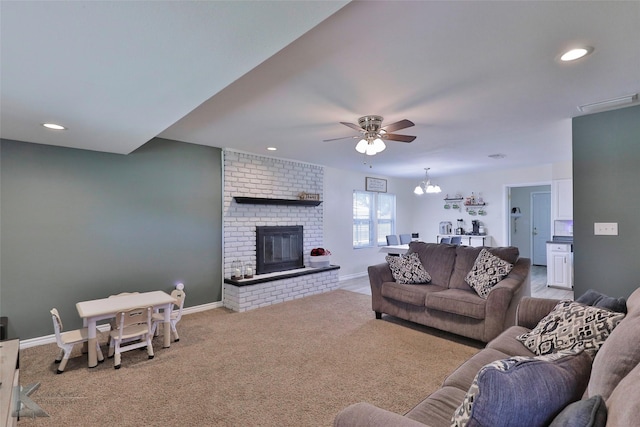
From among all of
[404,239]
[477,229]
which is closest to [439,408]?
[404,239]

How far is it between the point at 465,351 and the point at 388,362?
33.5 inches

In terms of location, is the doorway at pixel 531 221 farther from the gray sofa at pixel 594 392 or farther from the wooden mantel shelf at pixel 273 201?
the gray sofa at pixel 594 392

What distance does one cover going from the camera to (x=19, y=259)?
3.15 meters

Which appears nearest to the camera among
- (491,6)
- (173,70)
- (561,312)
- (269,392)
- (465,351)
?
(491,6)

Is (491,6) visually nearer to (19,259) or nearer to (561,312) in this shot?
(561,312)

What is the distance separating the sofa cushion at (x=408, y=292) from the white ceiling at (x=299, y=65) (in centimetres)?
192

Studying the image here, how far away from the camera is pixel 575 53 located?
1909mm

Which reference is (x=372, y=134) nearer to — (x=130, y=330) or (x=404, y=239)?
(x=130, y=330)

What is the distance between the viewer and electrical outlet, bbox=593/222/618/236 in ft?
9.56

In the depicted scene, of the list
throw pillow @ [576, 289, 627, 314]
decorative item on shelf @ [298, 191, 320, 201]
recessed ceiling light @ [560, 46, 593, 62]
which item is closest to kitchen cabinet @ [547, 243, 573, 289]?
throw pillow @ [576, 289, 627, 314]

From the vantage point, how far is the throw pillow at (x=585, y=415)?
2.47 feet

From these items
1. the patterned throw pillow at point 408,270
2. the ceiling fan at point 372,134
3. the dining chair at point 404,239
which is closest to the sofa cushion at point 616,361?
the ceiling fan at point 372,134

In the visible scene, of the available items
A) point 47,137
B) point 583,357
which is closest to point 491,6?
point 583,357

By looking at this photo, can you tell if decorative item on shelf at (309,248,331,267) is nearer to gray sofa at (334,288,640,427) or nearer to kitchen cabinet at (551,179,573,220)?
gray sofa at (334,288,640,427)
